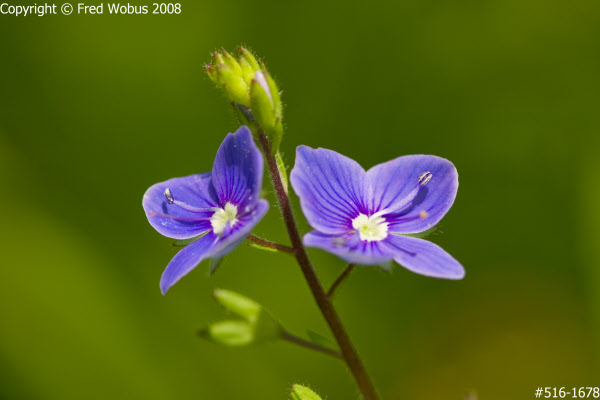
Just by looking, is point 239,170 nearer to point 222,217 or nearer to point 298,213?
point 222,217

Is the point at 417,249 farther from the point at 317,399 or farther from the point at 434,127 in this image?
the point at 434,127

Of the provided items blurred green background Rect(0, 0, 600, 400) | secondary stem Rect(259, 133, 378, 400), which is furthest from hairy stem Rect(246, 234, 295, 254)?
blurred green background Rect(0, 0, 600, 400)

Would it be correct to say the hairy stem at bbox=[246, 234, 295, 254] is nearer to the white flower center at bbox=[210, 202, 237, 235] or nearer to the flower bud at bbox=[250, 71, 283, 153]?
the white flower center at bbox=[210, 202, 237, 235]

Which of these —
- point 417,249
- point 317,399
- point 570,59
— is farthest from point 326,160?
point 570,59

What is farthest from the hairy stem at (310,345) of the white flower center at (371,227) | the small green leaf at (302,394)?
the white flower center at (371,227)

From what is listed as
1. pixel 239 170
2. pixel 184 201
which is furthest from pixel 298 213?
pixel 239 170

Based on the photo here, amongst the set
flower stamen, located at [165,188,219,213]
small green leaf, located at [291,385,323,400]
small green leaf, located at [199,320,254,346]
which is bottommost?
small green leaf, located at [291,385,323,400]
